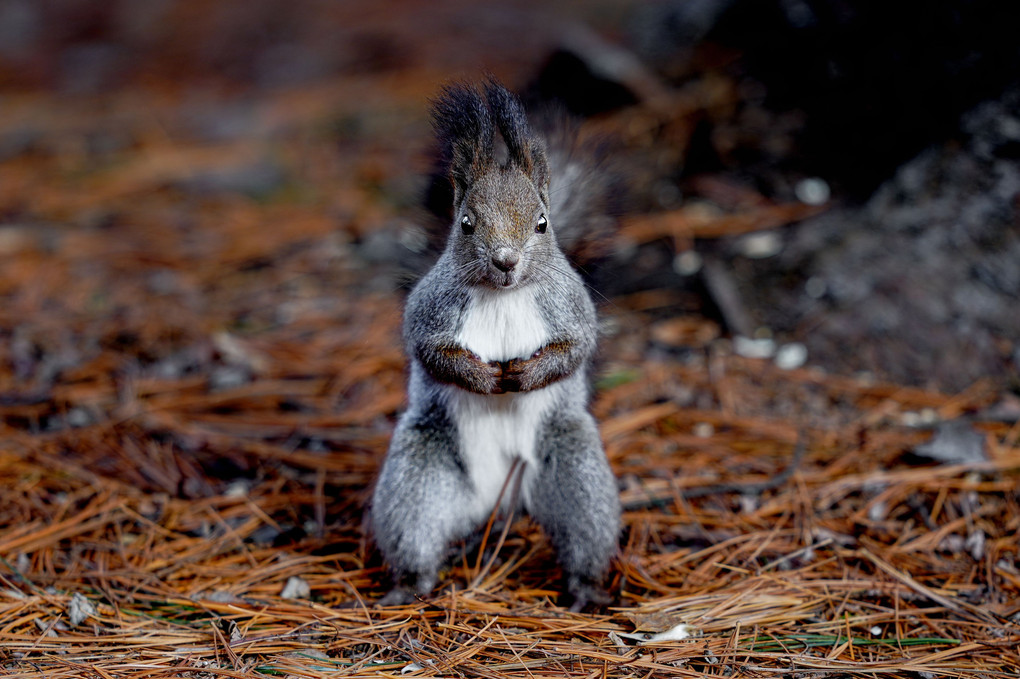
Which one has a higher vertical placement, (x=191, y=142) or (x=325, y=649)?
(x=191, y=142)

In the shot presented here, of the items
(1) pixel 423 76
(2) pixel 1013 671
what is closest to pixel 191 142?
(1) pixel 423 76

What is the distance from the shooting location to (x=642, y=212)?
A: 4410 mm

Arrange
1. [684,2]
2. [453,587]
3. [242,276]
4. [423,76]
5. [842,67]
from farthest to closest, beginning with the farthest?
[423,76]
[684,2]
[242,276]
[842,67]
[453,587]

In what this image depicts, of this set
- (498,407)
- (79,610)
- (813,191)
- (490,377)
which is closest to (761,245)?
(813,191)

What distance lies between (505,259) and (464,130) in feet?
1.15

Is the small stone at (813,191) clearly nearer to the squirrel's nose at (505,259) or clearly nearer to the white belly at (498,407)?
the white belly at (498,407)

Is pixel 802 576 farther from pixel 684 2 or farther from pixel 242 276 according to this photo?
pixel 684 2

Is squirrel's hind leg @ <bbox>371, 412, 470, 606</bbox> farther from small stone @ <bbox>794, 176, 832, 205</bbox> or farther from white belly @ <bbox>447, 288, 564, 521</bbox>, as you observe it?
small stone @ <bbox>794, 176, 832, 205</bbox>

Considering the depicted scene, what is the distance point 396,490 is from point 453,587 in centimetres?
30

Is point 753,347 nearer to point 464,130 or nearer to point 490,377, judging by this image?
point 490,377

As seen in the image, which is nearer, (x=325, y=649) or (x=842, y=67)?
(x=325, y=649)

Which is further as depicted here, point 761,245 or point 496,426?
Result: point 761,245

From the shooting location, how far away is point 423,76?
6723 mm

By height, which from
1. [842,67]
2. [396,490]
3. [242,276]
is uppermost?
[842,67]
